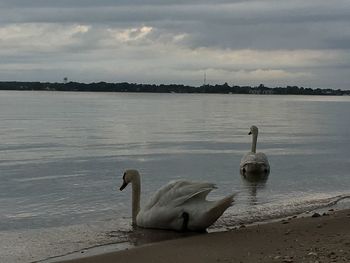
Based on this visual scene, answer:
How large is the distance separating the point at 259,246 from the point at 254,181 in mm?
9105

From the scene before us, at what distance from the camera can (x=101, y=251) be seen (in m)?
9.13

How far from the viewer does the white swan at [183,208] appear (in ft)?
32.5

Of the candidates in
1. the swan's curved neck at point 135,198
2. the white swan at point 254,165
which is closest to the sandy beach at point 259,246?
the swan's curved neck at point 135,198

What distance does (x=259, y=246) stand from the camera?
8398 millimetres

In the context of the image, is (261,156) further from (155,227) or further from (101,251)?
(101,251)

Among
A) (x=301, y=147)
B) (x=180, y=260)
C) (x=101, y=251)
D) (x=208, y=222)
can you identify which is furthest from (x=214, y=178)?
(x=301, y=147)

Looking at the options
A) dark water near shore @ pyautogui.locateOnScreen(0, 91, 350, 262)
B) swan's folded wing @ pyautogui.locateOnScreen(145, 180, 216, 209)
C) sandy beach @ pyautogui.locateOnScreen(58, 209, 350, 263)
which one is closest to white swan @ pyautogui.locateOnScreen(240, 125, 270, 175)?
dark water near shore @ pyautogui.locateOnScreen(0, 91, 350, 262)

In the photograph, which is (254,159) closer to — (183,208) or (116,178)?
(116,178)

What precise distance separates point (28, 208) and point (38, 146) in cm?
1430

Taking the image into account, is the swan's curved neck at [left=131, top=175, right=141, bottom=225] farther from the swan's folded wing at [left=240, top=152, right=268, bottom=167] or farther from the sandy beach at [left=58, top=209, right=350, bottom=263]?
the swan's folded wing at [left=240, top=152, right=268, bottom=167]

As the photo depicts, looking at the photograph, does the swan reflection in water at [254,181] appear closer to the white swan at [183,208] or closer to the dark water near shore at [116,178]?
the dark water near shore at [116,178]

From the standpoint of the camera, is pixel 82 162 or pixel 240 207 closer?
pixel 240 207

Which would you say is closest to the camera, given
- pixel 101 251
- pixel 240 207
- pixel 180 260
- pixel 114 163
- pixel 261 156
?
pixel 180 260

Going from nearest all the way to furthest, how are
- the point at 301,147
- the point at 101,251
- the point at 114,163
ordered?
the point at 101,251, the point at 114,163, the point at 301,147
